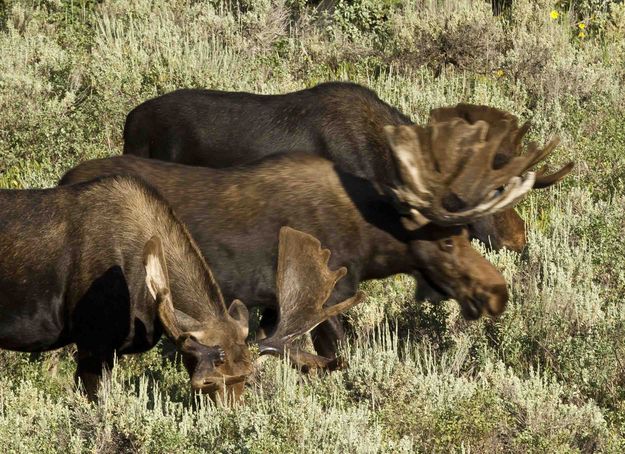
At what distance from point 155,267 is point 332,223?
2016mm

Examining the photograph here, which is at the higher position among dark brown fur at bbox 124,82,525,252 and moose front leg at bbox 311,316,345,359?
dark brown fur at bbox 124,82,525,252

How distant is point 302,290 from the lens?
742cm

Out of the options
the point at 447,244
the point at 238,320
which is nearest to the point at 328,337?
the point at 447,244

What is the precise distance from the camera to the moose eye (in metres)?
8.41

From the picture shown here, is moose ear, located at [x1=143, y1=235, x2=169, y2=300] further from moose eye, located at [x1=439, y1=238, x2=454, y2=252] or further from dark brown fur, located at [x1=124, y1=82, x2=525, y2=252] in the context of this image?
dark brown fur, located at [x1=124, y1=82, x2=525, y2=252]

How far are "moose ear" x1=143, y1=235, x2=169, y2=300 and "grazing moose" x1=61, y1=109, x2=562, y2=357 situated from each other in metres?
1.84

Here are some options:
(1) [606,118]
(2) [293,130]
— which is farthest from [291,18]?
(2) [293,130]

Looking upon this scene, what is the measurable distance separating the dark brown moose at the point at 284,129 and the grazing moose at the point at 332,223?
39.2 inches

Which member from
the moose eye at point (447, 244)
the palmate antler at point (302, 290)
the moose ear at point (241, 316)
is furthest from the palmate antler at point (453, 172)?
the moose ear at point (241, 316)

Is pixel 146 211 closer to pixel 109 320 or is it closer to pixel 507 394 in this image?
pixel 109 320

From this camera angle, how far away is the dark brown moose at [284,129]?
9.92m

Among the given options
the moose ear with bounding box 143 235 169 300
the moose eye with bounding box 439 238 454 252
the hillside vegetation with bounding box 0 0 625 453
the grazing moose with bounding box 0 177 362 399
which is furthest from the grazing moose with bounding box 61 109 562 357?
the moose ear with bounding box 143 235 169 300

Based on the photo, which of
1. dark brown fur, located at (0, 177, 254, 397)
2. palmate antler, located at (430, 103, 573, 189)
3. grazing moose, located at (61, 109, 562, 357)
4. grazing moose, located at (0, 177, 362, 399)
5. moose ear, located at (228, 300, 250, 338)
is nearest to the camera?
moose ear, located at (228, 300, 250, 338)

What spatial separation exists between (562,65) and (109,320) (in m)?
7.89
